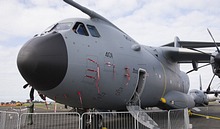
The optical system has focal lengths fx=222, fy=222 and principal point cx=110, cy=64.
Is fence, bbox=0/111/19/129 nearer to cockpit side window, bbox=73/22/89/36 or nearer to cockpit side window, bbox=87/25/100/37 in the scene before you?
cockpit side window, bbox=73/22/89/36

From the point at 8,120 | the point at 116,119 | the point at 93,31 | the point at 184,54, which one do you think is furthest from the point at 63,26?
the point at 184,54

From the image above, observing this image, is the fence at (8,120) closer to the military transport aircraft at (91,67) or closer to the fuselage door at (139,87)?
the military transport aircraft at (91,67)

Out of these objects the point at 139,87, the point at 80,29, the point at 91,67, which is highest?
the point at 80,29

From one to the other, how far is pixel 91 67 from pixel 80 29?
58.9 inches

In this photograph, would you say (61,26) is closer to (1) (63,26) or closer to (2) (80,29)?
(1) (63,26)

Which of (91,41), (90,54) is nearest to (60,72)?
(90,54)

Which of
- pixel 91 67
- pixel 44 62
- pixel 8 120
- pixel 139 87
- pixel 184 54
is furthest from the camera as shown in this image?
pixel 184 54

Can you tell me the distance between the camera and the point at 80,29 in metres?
7.70

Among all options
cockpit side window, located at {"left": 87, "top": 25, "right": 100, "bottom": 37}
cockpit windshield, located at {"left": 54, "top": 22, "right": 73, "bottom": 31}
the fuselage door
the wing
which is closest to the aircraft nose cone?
cockpit windshield, located at {"left": 54, "top": 22, "right": 73, "bottom": 31}

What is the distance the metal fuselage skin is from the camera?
267 inches

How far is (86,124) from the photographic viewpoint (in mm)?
8266

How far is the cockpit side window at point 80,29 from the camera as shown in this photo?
755cm

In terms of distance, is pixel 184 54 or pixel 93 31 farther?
pixel 184 54

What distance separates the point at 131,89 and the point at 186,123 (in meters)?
3.60
